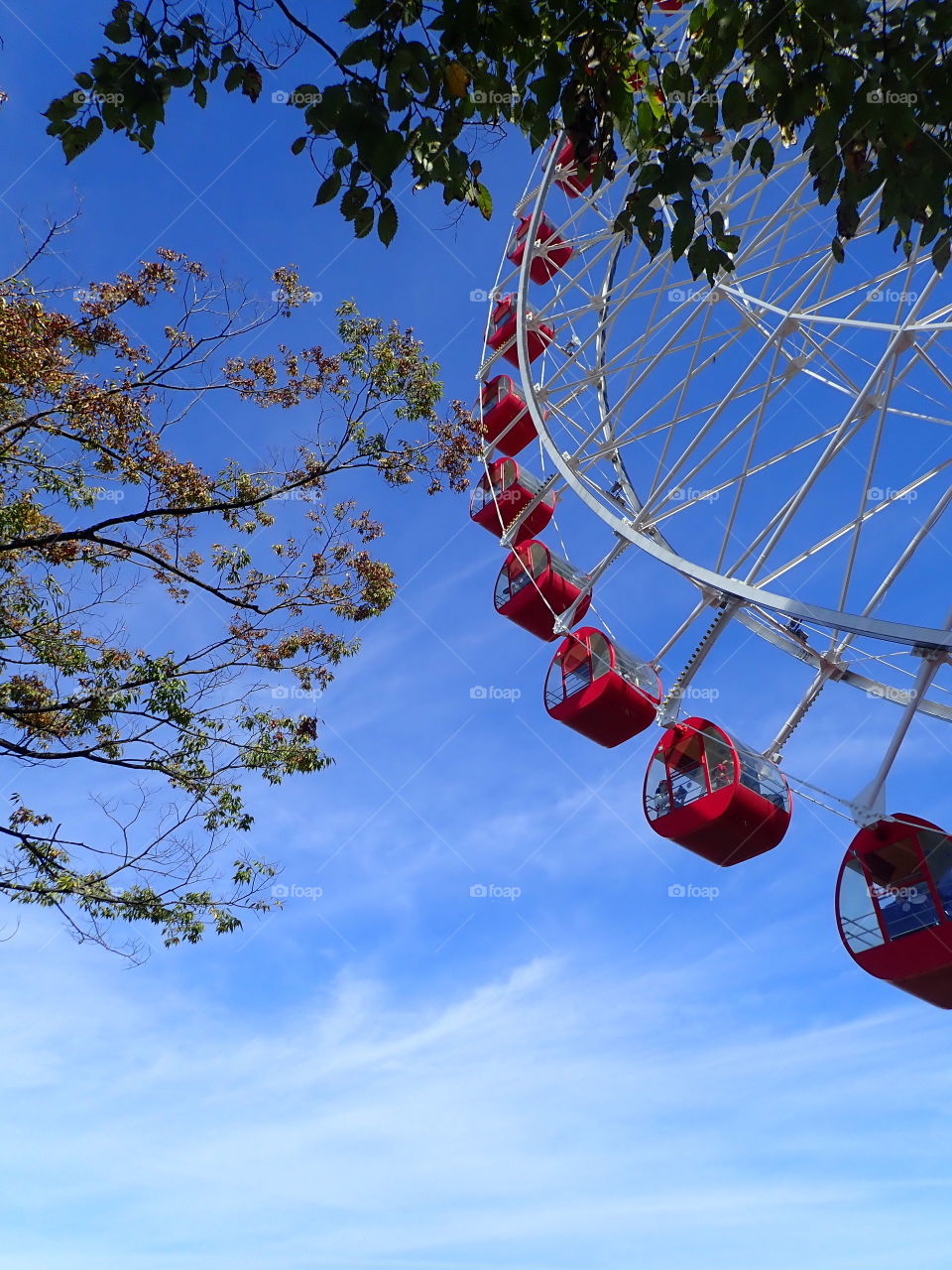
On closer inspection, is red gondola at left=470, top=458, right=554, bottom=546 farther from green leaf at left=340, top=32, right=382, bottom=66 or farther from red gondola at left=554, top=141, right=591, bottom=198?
green leaf at left=340, top=32, right=382, bottom=66

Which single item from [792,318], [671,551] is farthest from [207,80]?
[671,551]

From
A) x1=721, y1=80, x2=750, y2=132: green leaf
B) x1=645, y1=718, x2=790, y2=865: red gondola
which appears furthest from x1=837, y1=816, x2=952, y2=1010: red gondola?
x1=721, y1=80, x2=750, y2=132: green leaf

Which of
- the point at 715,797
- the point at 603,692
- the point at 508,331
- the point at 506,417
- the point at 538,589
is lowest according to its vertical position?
the point at 715,797

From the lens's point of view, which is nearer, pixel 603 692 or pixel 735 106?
pixel 735 106

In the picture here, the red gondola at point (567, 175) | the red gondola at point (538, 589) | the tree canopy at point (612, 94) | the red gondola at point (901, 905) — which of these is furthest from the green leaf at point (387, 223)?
the red gondola at point (538, 589)

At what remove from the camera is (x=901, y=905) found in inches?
504

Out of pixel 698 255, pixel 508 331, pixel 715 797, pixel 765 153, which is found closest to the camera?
pixel 765 153

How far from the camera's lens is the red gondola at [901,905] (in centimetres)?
1237

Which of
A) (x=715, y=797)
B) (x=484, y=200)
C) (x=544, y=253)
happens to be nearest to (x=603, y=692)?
(x=715, y=797)

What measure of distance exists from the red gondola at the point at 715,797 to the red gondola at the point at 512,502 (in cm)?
661

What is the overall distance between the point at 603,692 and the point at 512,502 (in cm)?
548

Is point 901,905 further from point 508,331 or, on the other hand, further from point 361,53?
point 508,331

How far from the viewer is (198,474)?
34.7 feet

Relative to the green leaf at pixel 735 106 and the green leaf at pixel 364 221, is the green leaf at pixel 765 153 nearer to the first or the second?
the green leaf at pixel 735 106
